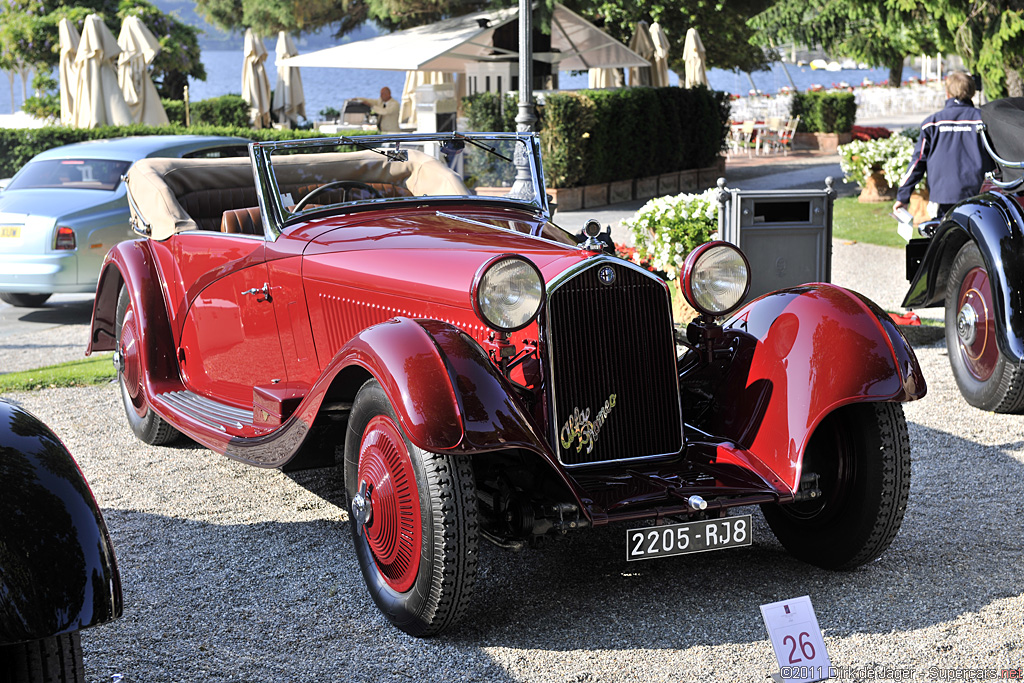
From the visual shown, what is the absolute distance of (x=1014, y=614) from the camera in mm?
3639

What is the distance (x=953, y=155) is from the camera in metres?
7.87

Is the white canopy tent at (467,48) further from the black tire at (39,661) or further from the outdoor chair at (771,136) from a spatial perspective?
the black tire at (39,661)

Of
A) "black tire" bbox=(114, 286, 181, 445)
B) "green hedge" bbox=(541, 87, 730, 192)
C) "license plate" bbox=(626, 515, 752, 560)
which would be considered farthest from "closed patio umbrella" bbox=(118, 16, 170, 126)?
"license plate" bbox=(626, 515, 752, 560)

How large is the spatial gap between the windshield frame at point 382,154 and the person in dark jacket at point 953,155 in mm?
3689

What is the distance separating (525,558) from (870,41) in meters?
18.5

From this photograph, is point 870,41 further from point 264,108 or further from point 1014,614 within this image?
point 1014,614

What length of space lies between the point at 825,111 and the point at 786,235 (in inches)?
789

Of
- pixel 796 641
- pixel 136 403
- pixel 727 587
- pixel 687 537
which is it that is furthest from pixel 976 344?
pixel 136 403

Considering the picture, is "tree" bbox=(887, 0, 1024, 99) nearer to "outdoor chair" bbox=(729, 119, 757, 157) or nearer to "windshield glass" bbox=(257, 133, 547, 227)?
"windshield glass" bbox=(257, 133, 547, 227)

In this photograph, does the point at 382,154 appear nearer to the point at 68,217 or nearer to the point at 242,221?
the point at 242,221

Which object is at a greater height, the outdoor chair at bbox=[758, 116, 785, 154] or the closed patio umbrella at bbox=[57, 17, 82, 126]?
the closed patio umbrella at bbox=[57, 17, 82, 126]

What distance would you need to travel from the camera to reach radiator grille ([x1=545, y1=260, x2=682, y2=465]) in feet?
12.4

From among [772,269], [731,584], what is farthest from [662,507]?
[772,269]

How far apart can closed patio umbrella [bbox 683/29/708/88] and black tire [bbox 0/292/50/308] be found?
13499 mm
